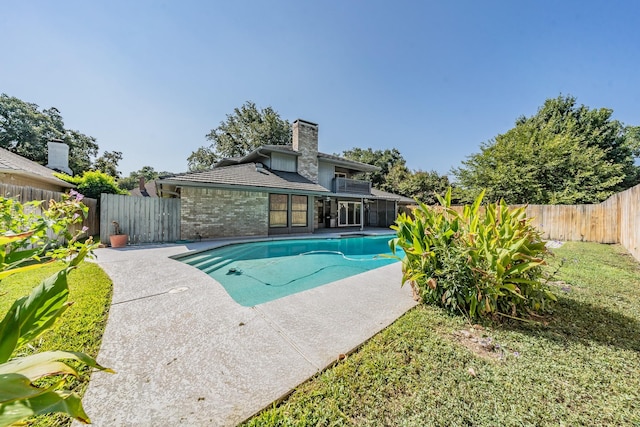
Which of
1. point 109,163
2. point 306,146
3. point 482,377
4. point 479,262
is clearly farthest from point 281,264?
point 109,163

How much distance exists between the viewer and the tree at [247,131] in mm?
27797

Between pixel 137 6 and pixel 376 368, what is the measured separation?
10.4m

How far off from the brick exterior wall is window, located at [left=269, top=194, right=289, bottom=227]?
0.46 metres

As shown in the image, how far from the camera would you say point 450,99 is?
558 inches

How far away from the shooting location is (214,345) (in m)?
2.51

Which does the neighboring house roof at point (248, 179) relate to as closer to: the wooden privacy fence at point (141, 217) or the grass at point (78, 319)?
the wooden privacy fence at point (141, 217)

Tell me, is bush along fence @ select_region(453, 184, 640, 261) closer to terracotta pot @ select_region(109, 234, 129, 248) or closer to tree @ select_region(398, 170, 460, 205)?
tree @ select_region(398, 170, 460, 205)

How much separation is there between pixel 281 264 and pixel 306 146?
1009cm

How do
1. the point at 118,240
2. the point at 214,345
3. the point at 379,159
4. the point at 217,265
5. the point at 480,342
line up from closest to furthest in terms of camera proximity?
the point at 214,345 → the point at 480,342 → the point at 217,265 → the point at 118,240 → the point at 379,159

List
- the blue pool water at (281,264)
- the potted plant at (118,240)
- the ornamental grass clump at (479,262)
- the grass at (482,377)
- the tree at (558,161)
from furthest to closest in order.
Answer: the tree at (558,161)
the potted plant at (118,240)
the blue pool water at (281,264)
the ornamental grass clump at (479,262)
the grass at (482,377)

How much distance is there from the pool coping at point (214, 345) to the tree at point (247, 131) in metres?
25.8

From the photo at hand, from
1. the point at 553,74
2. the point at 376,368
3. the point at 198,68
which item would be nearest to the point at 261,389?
the point at 376,368

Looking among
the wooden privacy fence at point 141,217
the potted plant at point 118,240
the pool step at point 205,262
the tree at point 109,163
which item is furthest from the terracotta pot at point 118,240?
the tree at point 109,163

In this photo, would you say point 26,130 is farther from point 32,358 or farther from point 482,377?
point 482,377
